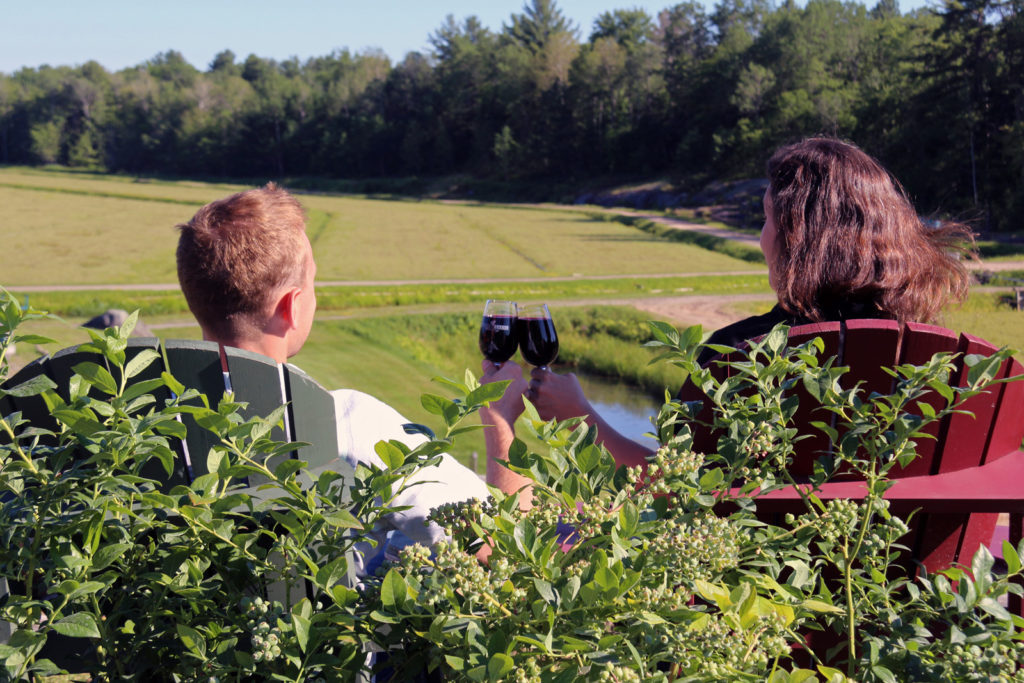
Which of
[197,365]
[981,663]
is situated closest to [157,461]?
[197,365]

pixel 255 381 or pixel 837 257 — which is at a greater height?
pixel 837 257

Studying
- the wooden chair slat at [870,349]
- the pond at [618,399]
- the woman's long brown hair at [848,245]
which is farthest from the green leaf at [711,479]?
the pond at [618,399]

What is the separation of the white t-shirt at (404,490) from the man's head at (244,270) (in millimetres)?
294

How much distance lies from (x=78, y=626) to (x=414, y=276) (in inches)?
1117

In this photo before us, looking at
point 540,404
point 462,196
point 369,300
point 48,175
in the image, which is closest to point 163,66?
point 48,175

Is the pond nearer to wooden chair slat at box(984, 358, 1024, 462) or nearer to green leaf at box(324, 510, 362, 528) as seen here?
wooden chair slat at box(984, 358, 1024, 462)

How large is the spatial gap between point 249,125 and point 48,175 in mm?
20875

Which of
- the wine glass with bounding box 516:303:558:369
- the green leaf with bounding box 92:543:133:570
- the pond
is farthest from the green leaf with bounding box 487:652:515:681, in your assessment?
the pond

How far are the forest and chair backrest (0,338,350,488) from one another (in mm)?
20933

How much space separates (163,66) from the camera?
129250 millimetres

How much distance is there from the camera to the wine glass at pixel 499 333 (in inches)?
101

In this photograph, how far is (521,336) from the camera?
2.57 m

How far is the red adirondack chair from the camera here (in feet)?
5.50

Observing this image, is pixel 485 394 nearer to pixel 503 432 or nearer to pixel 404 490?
pixel 404 490
